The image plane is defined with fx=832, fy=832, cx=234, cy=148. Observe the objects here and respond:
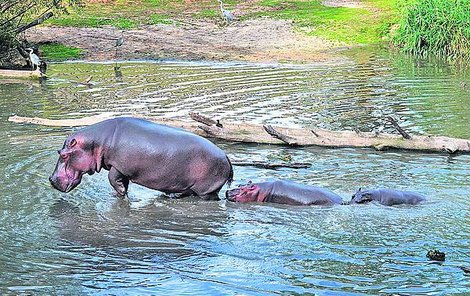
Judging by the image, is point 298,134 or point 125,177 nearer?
point 125,177

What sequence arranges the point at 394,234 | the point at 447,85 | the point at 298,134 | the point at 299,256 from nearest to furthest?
the point at 299,256 < the point at 394,234 < the point at 298,134 < the point at 447,85

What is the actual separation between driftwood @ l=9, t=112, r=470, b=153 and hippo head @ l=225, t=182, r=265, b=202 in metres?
2.78

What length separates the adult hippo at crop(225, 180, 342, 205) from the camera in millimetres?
8117

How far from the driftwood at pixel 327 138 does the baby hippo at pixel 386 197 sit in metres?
2.44

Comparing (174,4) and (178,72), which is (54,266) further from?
(174,4)

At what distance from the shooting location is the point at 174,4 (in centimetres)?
3170

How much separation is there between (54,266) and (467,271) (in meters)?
3.09

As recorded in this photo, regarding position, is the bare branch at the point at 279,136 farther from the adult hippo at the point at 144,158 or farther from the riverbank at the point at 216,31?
the riverbank at the point at 216,31

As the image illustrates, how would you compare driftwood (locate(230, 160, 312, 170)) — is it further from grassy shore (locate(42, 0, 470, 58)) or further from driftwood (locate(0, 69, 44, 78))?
grassy shore (locate(42, 0, 470, 58))

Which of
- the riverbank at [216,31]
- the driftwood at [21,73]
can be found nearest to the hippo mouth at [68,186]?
the driftwood at [21,73]

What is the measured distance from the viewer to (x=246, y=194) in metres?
8.25

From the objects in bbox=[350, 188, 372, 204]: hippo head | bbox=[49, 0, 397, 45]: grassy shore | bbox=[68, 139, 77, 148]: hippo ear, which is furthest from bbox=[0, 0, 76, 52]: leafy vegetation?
bbox=[350, 188, 372, 204]: hippo head

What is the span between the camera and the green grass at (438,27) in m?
20.0

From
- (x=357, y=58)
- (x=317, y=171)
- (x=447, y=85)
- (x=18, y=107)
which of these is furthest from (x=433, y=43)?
(x=317, y=171)
